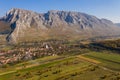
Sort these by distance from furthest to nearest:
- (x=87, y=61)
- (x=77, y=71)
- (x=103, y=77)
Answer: (x=87, y=61)
(x=77, y=71)
(x=103, y=77)

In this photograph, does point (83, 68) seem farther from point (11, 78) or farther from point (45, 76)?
point (11, 78)

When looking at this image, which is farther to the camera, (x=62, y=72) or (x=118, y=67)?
(x=118, y=67)

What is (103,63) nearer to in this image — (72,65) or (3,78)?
(72,65)

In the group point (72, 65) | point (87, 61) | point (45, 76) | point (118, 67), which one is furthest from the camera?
point (87, 61)

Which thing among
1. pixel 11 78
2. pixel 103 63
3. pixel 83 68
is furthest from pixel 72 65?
pixel 11 78

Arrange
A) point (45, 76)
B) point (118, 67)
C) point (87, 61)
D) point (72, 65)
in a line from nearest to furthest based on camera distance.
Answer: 1. point (45, 76)
2. point (118, 67)
3. point (72, 65)
4. point (87, 61)

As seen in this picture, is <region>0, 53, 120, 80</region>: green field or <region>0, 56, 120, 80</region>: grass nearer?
<region>0, 53, 120, 80</region>: green field

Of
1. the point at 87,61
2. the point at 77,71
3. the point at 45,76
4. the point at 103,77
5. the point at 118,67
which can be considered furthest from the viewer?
the point at 87,61

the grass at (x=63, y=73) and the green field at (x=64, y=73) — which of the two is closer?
the green field at (x=64, y=73)

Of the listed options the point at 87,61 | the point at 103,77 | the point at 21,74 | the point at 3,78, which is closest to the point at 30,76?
the point at 21,74
